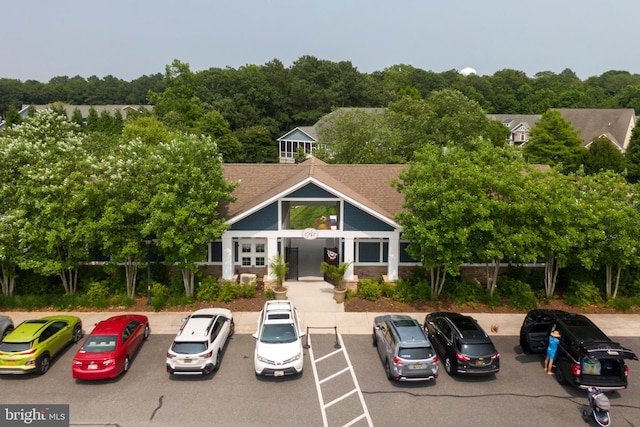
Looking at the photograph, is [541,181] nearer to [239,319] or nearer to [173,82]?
[239,319]

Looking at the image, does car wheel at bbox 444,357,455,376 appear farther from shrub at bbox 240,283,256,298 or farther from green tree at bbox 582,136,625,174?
green tree at bbox 582,136,625,174

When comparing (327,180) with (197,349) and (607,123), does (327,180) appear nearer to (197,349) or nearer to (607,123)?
(197,349)

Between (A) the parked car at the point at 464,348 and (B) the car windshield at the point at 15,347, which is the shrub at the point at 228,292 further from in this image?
(A) the parked car at the point at 464,348

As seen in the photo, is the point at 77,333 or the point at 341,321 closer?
the point at 77,333

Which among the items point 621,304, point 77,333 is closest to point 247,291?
point 77,333

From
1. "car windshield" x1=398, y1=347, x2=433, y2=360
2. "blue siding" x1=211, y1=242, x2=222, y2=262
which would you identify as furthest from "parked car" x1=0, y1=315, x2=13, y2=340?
"car windshield" x1=398, y1=347, x2=433, y2=360

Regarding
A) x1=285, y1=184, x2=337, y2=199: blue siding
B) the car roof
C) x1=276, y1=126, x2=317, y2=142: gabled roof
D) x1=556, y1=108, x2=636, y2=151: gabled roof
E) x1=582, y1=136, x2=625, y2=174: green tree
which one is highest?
x1=556, y1=108, x2=636, y2=151: gabled roof
